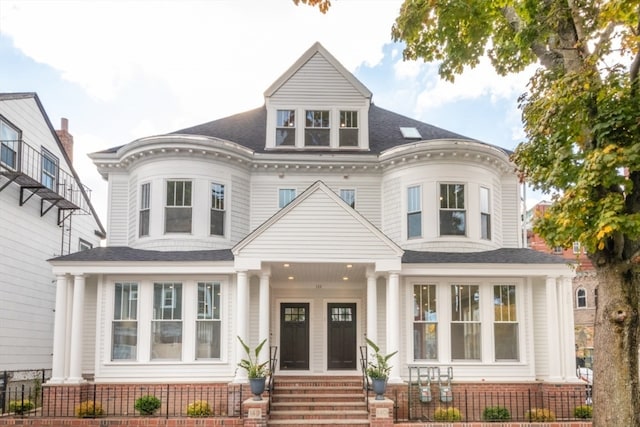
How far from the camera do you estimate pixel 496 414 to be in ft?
44.0

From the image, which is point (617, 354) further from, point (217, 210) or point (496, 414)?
point (217, 210)

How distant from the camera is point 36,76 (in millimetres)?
23734

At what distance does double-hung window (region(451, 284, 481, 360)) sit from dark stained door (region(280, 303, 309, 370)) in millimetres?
4140

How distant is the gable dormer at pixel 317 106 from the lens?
56.9ft

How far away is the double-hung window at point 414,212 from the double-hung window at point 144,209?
743cm

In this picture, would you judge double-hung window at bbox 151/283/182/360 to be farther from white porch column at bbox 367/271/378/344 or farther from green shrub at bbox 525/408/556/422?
A: green shrub at bbox 525/408/556/422

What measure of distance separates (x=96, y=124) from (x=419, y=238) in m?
17.0

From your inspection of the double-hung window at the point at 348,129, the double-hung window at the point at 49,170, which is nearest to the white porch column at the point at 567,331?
the double-hung window at the point at 348,129

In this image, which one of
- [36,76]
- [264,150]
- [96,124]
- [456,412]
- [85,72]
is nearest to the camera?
[456,412]

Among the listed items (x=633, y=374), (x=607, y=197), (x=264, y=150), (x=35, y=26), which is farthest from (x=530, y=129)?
(x=35, y=26)

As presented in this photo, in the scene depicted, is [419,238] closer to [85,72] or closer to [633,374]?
[633,374]

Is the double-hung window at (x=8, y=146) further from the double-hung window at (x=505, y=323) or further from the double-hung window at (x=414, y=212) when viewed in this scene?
the double-hung window at (x=505, y=323)

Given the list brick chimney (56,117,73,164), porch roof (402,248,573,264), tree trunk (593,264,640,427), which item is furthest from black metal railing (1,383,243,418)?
brick chimney (56,117,73,164)

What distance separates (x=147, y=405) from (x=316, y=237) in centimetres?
566
